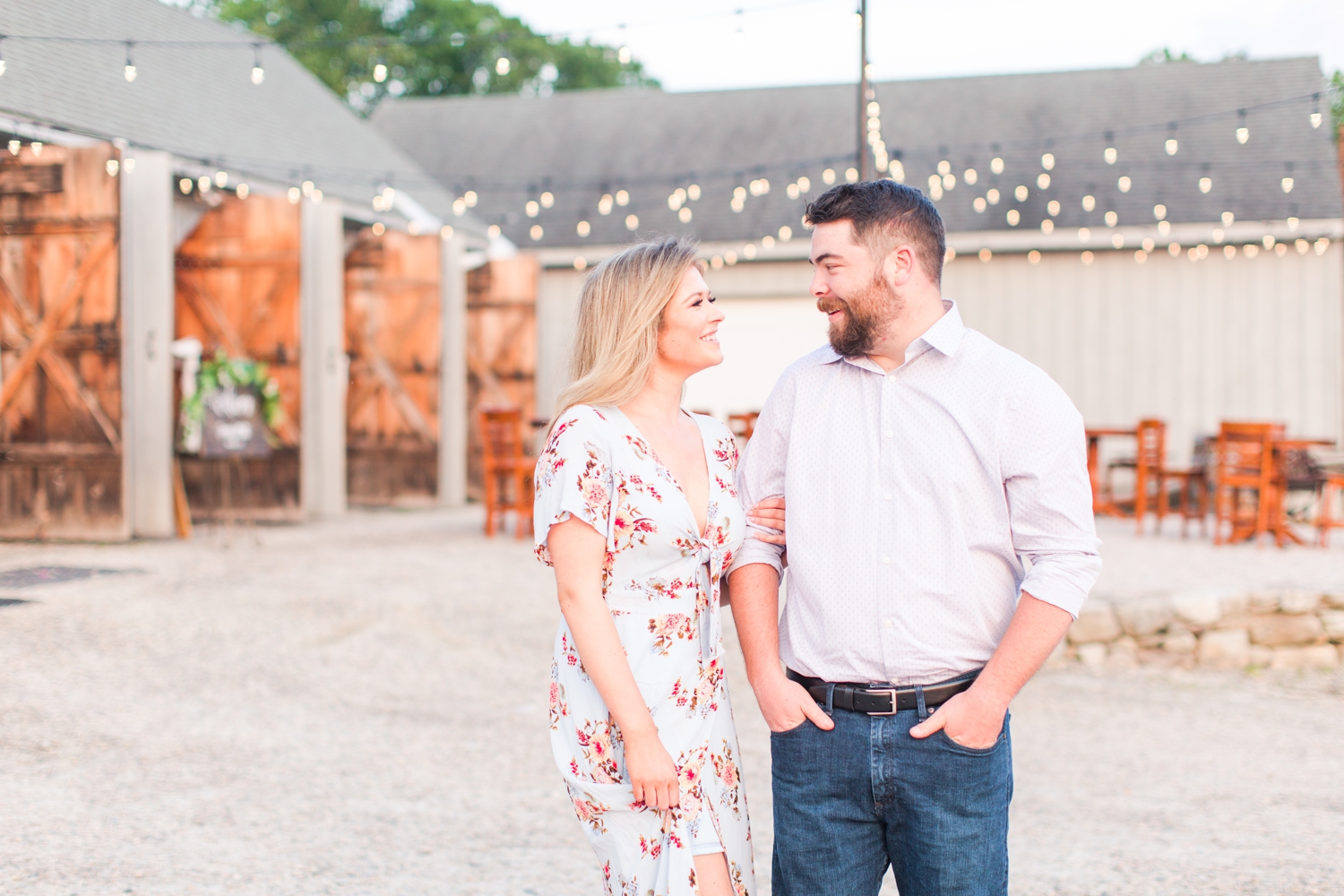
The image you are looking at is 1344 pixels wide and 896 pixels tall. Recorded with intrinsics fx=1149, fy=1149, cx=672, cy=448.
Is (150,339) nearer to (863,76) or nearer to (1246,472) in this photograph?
(863,76)

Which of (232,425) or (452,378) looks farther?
(452,378)

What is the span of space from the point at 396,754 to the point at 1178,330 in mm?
11577

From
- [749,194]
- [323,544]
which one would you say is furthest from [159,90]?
[749,194]

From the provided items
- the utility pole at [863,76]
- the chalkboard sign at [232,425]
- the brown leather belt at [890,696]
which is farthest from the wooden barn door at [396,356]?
the brown leather belt at [890,696]

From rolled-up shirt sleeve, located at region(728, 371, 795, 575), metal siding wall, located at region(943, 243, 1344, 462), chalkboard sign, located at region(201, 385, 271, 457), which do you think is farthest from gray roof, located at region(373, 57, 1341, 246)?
rolled-up shirt sleeve, located at region(728, 371, 795, 575)

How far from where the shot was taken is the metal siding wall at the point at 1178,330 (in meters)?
13.1

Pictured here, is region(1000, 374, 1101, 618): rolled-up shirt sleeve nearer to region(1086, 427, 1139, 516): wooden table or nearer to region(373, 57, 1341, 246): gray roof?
region(1086, 427, 1139, 516): wooden table

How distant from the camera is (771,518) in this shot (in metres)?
2.07

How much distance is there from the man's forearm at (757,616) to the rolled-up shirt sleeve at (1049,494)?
1.44ft

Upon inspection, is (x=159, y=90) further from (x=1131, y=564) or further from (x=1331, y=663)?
(x=1331, y=663)

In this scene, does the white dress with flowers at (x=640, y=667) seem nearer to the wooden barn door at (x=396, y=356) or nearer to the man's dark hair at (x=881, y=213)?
the man's dark hair at (x=881, y=213)

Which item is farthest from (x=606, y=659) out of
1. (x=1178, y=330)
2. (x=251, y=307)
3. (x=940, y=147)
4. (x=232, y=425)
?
(x=940, y=147)

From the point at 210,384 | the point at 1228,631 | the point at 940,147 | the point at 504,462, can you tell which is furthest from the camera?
the point at 940,147

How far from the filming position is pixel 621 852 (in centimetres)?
195
